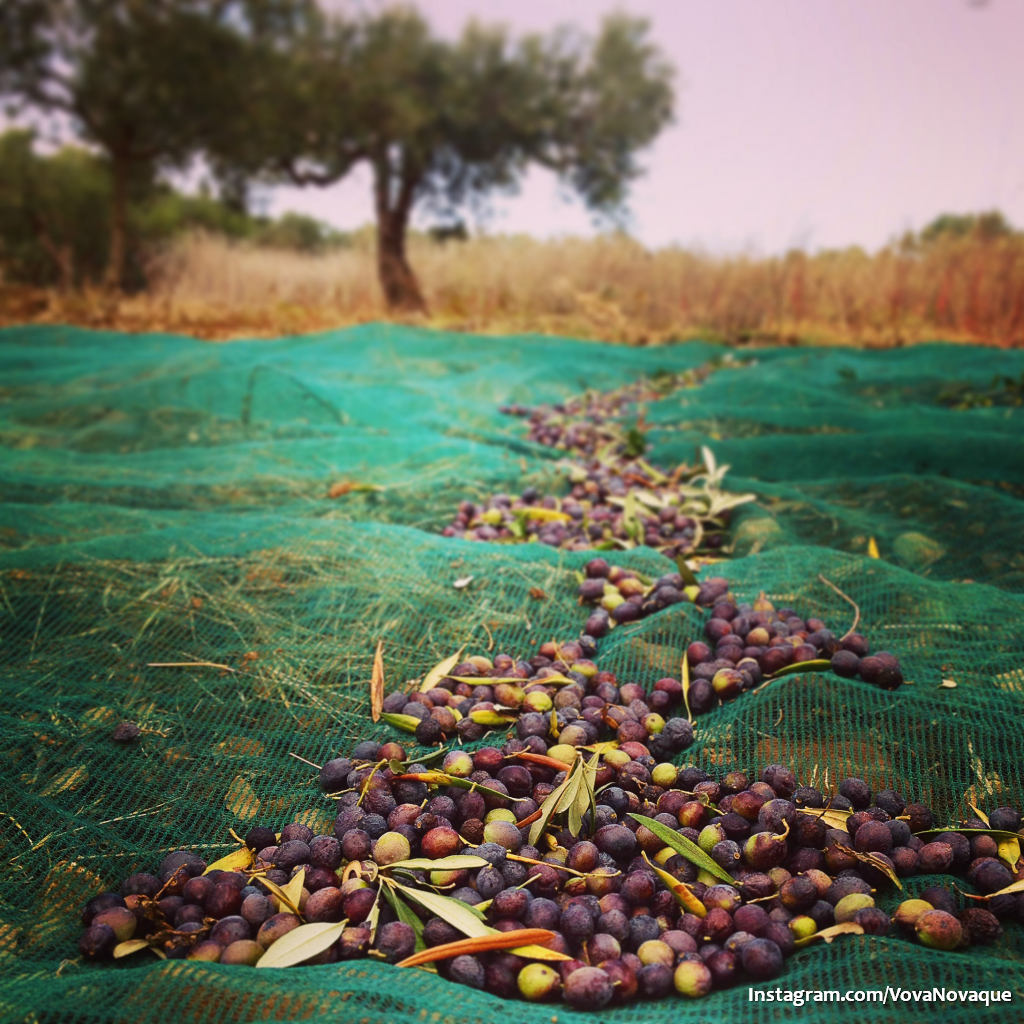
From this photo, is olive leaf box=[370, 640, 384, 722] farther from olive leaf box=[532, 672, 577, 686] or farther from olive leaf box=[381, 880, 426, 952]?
olive leaf box=[381, 880, 426, 952]

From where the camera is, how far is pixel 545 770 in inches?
60.9

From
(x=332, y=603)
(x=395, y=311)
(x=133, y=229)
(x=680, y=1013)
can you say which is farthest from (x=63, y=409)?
(x=133, y=229)

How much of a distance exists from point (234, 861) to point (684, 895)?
2.70ft

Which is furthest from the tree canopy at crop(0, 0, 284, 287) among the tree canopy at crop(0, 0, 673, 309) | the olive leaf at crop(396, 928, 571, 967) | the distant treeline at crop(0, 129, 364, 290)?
the olive leaf at crop(396, 928, 571, 967)

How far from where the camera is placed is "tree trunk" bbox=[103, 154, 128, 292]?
12.4 m

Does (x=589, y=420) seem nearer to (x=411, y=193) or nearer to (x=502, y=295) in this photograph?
(x=502, y=295)

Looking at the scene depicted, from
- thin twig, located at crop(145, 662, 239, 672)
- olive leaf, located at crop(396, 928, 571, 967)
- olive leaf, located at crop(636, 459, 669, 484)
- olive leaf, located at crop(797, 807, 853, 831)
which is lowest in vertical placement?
olive leaf, located at crop(396, 928, 571, 967)

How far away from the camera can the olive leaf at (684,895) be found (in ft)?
4.01

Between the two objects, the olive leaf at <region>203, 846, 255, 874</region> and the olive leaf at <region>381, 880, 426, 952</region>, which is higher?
the olive leaf at <region>381, 880, 426, 952</region>

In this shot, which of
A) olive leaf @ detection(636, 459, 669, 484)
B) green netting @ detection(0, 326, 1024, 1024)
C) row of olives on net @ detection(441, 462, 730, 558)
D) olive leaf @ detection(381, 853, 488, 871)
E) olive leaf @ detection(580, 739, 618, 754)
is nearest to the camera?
green netting @ detection(0, 326, 1024, 1024)

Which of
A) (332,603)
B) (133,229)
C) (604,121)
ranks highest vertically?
(604,121)

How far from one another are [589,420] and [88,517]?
10.5 ft

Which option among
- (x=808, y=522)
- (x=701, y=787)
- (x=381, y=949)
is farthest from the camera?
(x=808, y=522)

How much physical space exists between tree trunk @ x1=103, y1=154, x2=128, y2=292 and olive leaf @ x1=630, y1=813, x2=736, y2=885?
1347cm
